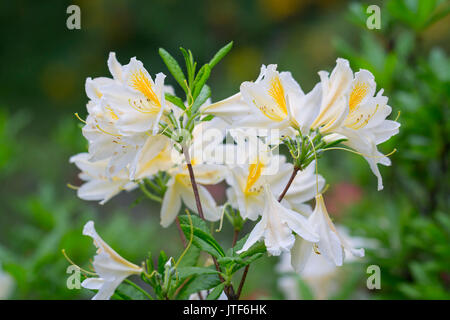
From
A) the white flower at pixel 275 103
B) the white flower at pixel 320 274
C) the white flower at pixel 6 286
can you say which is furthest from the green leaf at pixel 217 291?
the white flower at pixel 6 286

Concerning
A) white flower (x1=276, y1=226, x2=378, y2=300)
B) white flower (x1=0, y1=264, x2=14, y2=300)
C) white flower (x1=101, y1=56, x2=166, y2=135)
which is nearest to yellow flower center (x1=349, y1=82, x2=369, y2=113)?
white flower (x1=101, y1=56, x2=166, y2=135)

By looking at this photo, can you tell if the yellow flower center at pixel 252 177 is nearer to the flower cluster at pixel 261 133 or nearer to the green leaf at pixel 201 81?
the flower cluster at pixel 261 133

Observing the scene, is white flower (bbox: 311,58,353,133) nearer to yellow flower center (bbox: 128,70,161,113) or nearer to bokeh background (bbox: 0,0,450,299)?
yellow flower center (bbox: 128,70,161,113)

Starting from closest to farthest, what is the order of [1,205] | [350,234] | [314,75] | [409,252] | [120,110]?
[120,110] < [409,252] < [350,234] < [1,205] < [314,75]

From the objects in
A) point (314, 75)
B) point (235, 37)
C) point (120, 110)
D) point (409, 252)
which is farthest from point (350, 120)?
point (235, 37)

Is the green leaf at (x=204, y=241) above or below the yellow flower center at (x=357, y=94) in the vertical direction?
below

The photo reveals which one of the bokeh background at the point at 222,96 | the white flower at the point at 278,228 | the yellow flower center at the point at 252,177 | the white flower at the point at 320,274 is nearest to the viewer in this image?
the white flower at the point at 278,228
